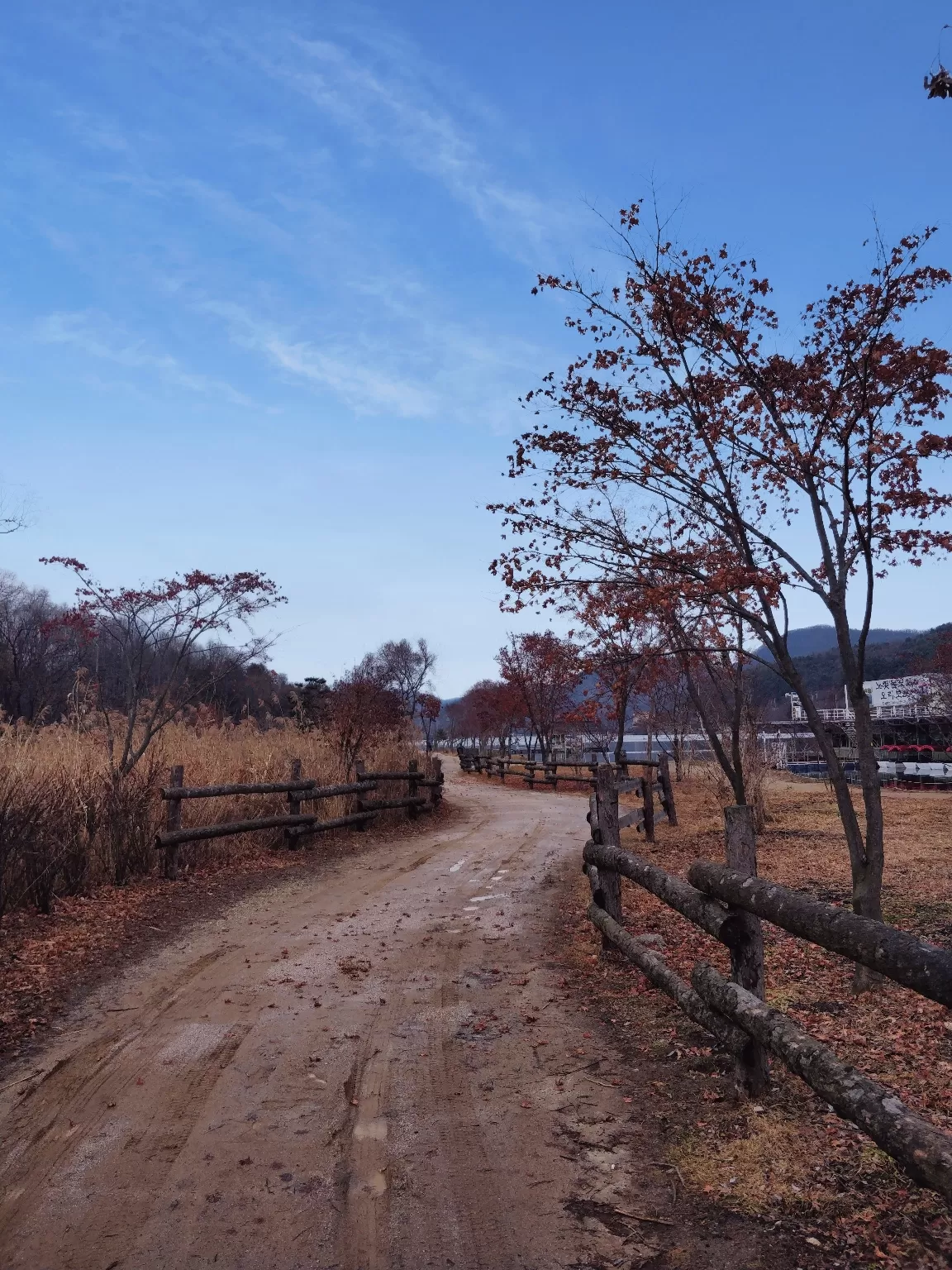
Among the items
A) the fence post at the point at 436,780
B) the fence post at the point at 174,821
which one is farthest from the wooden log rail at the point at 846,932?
the fence post at the point at 436,780

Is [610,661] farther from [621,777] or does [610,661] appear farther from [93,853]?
[621,777]

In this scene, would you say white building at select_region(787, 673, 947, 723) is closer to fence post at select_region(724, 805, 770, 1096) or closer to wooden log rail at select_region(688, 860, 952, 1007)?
fence post at select_region(724, 805, 770, 1096)

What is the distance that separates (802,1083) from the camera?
4.21m

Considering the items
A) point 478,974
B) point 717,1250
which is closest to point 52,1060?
point 478,974

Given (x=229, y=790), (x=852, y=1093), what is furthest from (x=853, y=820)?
(x=229, y=790)

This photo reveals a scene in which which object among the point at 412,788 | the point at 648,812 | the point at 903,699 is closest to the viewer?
the point at 648,812

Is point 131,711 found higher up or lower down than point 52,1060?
higher up

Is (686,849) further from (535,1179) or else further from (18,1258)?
(18,1258)

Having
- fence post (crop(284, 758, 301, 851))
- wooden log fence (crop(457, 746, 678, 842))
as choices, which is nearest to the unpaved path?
wooden log fence (crop(457, 746, 678, 842))

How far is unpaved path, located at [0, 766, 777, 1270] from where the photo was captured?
3033 mm

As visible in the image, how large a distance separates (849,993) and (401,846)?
9.49 meters

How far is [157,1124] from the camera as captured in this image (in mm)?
3963

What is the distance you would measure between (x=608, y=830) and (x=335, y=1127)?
432 cm

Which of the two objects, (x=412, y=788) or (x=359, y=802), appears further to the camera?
(x=412, y=788)
